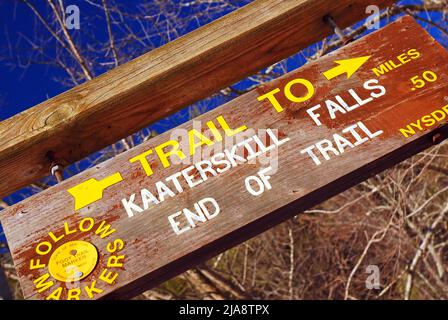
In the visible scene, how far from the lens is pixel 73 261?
1.16 metres

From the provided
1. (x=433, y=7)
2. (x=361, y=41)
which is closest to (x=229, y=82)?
(x=361, y=41)

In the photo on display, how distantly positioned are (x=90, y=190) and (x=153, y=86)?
438 mm

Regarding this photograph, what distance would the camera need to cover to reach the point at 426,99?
1276mm

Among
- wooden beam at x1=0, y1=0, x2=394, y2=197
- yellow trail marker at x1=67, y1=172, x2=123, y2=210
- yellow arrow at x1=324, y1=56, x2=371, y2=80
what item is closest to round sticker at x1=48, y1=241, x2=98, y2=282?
yellow trail marker at x1=67, y1=172, x2=123, y2=210

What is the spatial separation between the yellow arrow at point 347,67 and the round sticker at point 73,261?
901 millimetres

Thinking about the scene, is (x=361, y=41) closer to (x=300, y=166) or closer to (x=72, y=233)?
(x=300, y=166)

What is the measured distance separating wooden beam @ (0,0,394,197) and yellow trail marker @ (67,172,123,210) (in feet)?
0.84

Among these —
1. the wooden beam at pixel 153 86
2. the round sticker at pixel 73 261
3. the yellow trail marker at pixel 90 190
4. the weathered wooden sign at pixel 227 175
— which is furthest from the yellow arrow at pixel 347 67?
the round sticker at pixel 73 261

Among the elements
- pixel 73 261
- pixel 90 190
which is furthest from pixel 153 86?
pixel 73 261

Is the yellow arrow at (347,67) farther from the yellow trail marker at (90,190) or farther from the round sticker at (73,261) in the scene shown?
the round sticker at (73,261)

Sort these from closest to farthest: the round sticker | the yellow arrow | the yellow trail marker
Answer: the round sticker
the yellow trail marker
the yellow arrow

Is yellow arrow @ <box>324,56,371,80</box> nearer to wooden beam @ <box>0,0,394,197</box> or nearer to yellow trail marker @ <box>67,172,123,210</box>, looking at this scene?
wooden beam @ <box>0,0,394,197</box>

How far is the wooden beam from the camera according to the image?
1.47 metres

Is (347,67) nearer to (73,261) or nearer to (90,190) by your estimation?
(90,190)
